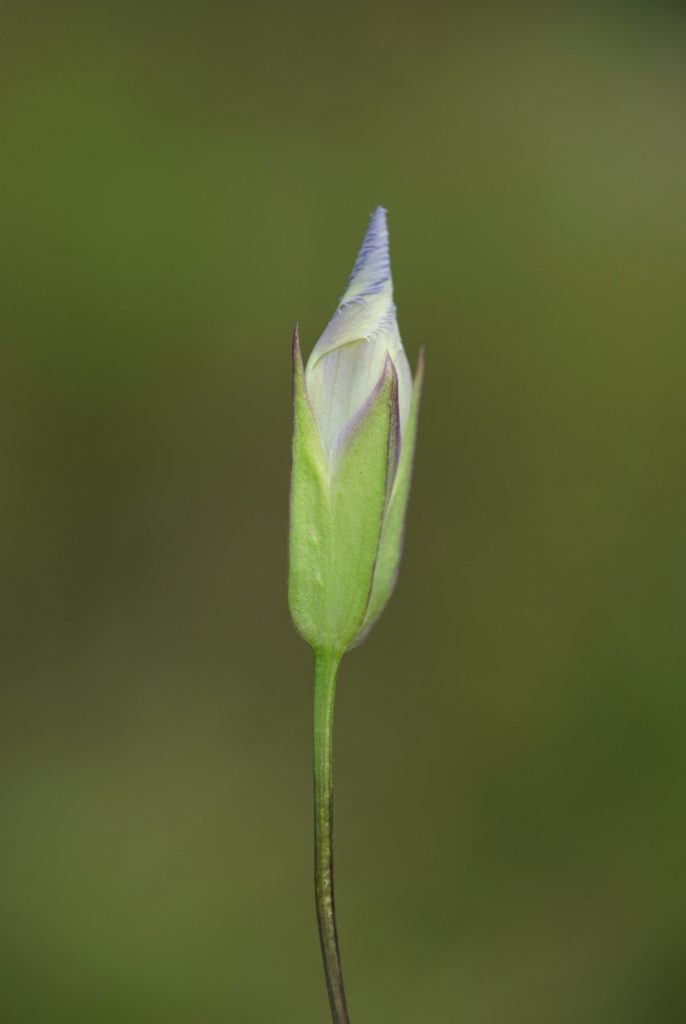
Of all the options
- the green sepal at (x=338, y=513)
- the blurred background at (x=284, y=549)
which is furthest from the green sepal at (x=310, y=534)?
the blurred background at (x=284, y=549)

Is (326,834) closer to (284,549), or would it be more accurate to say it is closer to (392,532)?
(392,532)

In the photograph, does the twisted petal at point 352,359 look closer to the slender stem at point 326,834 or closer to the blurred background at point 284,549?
the slender stem at point 326,834

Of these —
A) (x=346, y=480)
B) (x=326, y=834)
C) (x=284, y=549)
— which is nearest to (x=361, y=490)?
(x=346, y=480)

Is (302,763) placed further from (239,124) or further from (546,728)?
(239,124)

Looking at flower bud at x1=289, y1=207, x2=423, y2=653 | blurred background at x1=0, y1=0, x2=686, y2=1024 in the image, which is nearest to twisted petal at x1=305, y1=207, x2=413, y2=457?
flower bud at x1=289, y1=207, x2=423, y2=653

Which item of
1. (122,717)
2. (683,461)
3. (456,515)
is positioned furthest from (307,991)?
(683,461)

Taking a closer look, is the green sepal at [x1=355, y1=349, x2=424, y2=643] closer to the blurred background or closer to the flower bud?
the flower bud
